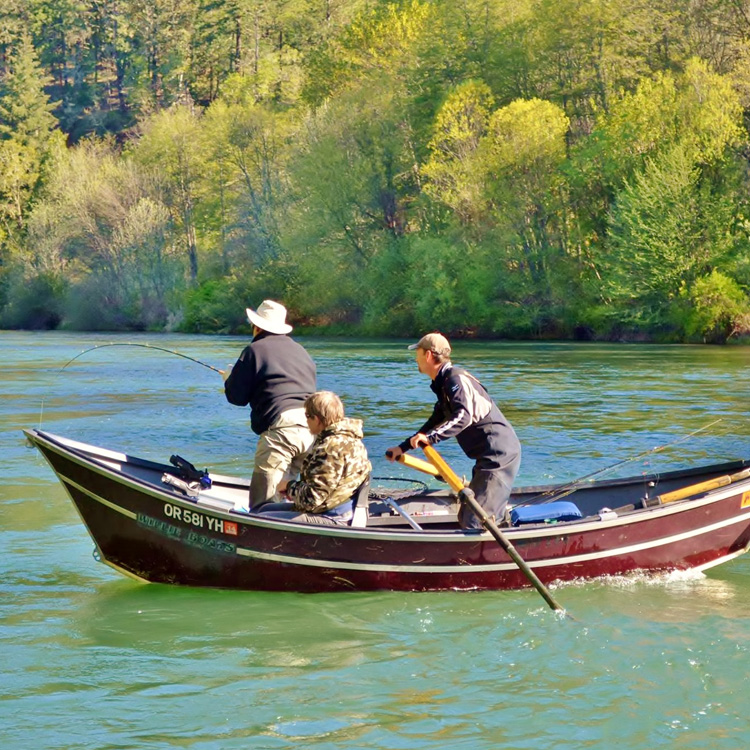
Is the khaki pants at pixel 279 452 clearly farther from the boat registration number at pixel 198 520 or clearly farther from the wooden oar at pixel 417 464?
the wooden oar at pixel 417 464

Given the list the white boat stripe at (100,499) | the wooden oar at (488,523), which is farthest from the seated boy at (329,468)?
the white boat stripe at (100,499)

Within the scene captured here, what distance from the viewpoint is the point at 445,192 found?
1907 inches

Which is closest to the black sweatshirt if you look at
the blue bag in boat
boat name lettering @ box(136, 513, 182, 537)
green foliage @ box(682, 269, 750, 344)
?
boat name lettering @ box(136, 513, 182, 537)

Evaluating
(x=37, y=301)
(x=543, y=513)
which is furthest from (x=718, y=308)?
(x=37, y=301)

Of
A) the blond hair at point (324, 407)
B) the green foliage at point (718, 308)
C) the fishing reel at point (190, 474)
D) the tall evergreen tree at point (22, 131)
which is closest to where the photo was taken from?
the blond hair at point (324, 407)

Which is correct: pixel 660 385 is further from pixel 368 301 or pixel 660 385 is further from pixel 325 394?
pixel 368 301

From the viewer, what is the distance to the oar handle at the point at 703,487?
911 centimetres

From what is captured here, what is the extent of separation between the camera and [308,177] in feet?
169

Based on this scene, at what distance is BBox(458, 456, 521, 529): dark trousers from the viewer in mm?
8406

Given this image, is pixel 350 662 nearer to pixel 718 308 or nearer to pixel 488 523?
pixel 488 523

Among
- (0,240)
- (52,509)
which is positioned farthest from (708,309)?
(0,240)

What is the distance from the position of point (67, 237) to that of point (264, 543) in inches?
2448

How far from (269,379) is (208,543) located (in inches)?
49.7

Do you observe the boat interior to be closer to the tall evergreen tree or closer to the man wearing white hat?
the man wearing white hat
